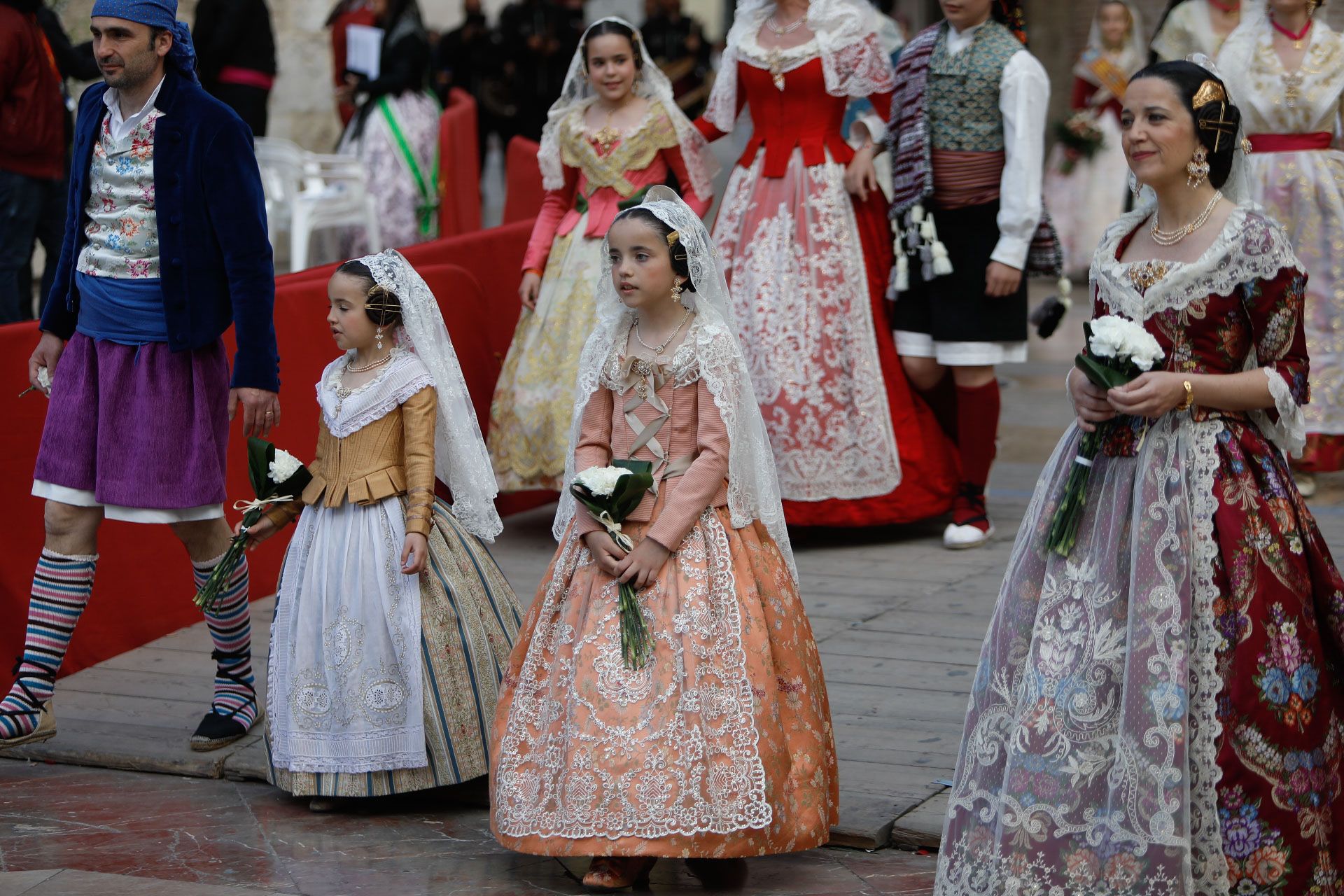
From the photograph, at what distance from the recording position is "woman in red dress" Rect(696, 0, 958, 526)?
6.53 metres

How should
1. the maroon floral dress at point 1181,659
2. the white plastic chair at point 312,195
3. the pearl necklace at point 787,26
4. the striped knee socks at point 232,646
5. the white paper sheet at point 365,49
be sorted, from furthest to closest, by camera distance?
the white paper sheet at point 365,49, the white plastic chair at point 312,195, the pearl necklace at point 787,26, the striped knee socks at point 232,646, the maroon floral dress at point 1181,659

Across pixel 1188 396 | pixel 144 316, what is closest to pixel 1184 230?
pixel 1188 396

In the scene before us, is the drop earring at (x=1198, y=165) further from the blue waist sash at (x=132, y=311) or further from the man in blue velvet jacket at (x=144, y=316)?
the blue waist sash at (x=132, y=311)

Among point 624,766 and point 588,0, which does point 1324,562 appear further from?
point 588,0

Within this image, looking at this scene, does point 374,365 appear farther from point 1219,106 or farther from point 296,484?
point 1219,106

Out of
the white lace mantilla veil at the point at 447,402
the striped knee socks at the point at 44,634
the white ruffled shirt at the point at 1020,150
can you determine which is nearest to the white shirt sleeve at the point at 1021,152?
the white ruffled shirt at the point at 1020,150

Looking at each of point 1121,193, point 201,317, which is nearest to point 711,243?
point 201,317

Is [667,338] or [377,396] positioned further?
[377,396]

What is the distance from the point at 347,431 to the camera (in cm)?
452

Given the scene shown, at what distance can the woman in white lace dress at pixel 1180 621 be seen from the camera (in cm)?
331

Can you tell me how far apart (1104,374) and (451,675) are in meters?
1.81

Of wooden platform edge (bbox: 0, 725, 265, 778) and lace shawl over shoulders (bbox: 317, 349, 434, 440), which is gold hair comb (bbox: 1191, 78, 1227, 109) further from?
wooden platform edge (bbox: 0, 725, 265, 778)

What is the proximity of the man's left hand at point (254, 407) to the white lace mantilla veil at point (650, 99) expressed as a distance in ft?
7.64

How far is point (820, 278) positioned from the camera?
21.5ft
